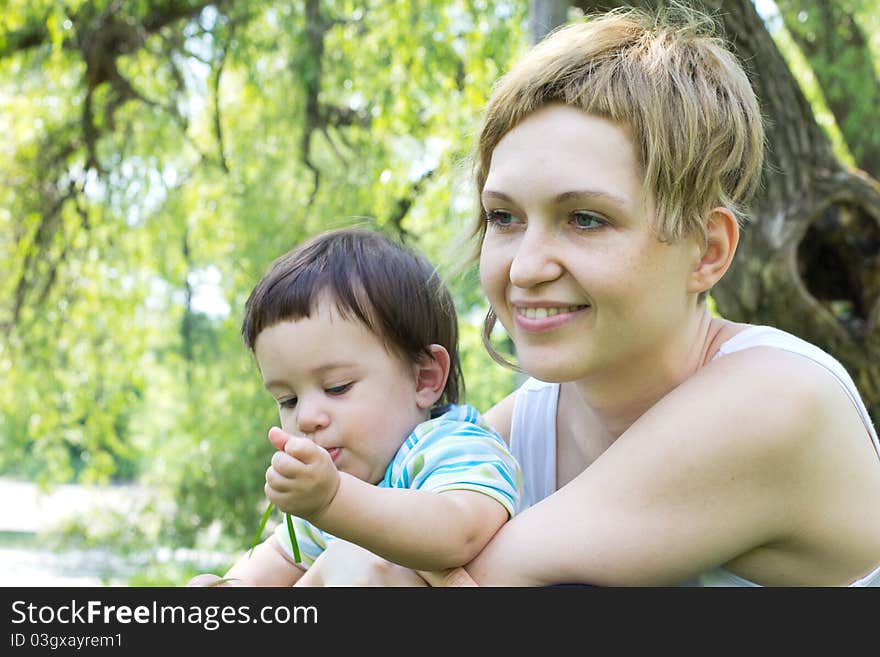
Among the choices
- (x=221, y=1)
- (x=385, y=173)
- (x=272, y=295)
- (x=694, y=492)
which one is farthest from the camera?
(x=221, y=1)

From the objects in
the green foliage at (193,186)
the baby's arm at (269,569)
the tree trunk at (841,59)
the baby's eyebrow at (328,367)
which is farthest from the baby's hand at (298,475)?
the tree trunk at (841,59)

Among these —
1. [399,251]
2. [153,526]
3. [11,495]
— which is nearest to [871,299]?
[399,251]

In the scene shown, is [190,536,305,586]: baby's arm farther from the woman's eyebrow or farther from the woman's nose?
the woman's eyebrow

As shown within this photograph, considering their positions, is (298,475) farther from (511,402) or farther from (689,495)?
(511,402)

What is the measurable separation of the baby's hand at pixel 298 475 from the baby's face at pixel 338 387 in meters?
0.32

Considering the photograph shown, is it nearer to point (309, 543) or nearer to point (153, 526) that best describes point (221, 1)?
point (153, 526)

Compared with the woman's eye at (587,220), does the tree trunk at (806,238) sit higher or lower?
higher

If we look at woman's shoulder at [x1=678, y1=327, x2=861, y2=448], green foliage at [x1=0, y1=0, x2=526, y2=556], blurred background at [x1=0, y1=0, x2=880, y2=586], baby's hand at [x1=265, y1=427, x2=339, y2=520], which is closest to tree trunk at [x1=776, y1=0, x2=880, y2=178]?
blurred background at [x1=0, y1=0, x2=880, y2=586]

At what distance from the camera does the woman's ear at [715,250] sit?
1574 millimetres

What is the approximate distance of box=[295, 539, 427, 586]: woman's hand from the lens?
1.54m

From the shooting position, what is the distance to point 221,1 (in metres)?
6.43

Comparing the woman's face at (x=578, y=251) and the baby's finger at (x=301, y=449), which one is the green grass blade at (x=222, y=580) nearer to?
the baby's finger at (x=301, y=449)

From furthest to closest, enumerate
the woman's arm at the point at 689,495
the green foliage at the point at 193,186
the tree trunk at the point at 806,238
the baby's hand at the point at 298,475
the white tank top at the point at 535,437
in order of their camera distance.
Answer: the green foliage at the point at 193,186 < the tree trunk at the point at 806,238 < the white tank top at the point at 535,437 < the woman's arm at the point at 689,495 < the baby's hand at the point at 298,475
